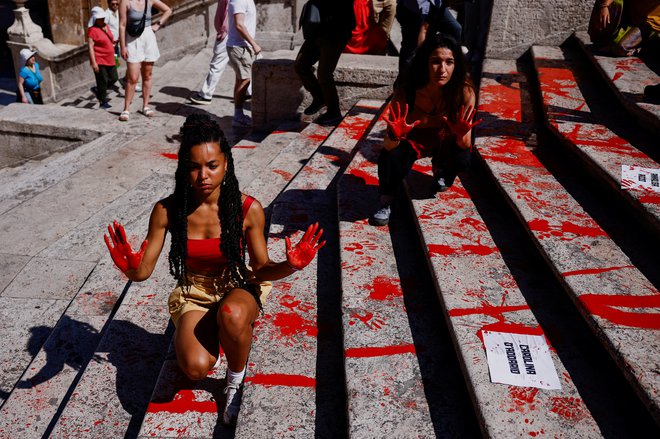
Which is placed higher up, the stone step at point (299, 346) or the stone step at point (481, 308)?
the stone step at point (481, 308)

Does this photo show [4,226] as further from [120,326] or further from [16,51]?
[16,51]

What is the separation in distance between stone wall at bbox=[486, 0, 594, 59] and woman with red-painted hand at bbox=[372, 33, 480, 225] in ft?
10.6

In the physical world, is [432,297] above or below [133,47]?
below

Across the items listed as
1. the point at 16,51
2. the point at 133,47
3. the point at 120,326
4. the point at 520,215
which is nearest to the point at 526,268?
the point at 520,215

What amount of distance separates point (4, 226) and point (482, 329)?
14.4 ft

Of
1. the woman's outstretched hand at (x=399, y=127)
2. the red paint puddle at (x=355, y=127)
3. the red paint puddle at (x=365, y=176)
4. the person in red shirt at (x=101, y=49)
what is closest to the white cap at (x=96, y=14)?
the person in red shirt at (x=101, y=49)

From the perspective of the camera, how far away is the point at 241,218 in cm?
302

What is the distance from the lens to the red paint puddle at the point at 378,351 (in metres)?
3.02

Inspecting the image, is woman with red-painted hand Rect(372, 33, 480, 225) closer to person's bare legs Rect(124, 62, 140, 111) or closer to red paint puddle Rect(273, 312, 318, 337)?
red paint puddle Rect(273, 312, 318, 337)

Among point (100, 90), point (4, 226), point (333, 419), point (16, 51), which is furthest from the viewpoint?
point (16, 51)

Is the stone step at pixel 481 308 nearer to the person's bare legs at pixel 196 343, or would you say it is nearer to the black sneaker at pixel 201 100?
the person's bare legs at pixel 196 343

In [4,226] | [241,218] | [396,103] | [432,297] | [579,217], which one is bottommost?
[4,226]

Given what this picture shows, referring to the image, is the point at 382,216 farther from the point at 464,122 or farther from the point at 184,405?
the point at 184,405

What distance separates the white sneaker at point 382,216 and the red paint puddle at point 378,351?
123 cm
